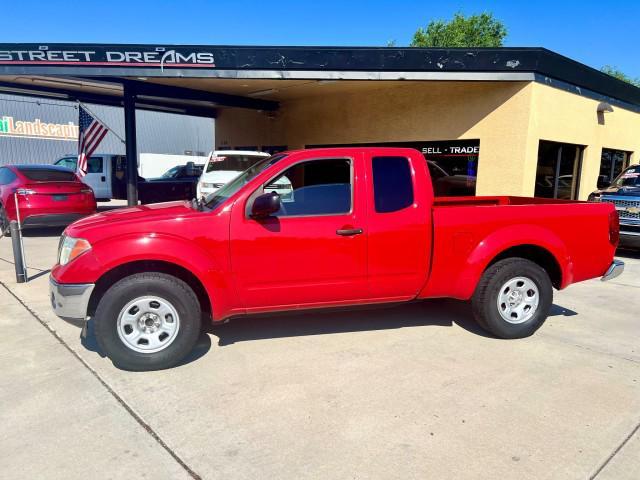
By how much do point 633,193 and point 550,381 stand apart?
6847 millimetres

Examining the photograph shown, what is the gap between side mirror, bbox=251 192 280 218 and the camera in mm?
3723

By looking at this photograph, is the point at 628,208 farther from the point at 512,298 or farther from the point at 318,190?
the point at 318,190

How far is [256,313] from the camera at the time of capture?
4.03 meters

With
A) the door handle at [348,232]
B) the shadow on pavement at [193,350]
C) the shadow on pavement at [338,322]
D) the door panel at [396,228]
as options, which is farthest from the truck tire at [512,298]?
the shadow on pavement at [193,350]

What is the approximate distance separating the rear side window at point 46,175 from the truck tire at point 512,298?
9.29 metres

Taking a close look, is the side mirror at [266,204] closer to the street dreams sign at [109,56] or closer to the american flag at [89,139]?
the street dreams sign at [109,56]

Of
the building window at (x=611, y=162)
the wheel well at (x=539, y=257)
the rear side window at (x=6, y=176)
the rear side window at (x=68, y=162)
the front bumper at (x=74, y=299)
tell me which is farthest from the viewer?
the rear side window at (x=68, y=162)

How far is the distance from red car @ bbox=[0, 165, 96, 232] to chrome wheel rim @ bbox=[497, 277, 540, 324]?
8.76 m

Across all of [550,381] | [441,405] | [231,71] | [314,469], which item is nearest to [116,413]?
[314,469]

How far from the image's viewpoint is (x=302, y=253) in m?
3.94

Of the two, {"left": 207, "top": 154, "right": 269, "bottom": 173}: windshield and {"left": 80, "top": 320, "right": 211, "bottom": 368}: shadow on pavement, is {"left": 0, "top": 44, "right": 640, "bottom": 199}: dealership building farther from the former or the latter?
{"left": 80, "top": 320, "right": 211, "bottom": 368}: shadow on pavement

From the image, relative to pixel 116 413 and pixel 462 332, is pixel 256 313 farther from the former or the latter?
pixel 462 332

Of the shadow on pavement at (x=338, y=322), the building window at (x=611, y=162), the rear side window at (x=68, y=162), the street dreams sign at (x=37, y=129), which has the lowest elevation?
the shadow on pavement at (x=338, y=322)

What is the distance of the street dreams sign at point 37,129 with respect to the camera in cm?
2747
